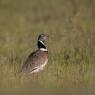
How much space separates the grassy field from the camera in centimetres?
1427

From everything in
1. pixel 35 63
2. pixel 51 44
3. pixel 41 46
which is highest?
pixel 41 46

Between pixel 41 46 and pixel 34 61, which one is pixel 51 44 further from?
pixel 34 61

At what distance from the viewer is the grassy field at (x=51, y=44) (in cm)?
1427

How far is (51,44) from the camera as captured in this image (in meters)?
18.1

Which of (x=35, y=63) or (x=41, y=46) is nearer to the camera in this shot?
(x=35, y=63)

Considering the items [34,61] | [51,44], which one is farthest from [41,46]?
[51,44]

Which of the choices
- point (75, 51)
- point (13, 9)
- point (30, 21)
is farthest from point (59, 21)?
point (75, 51)

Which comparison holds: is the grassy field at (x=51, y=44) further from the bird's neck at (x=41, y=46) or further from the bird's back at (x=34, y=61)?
the bird's neck at (x=41, y=46)

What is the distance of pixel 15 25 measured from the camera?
875 inches

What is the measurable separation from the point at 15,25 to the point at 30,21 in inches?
25.1

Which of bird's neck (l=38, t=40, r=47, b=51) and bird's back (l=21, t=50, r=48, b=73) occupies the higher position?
bird's neck (l=38, t=40, r=47, b=51)

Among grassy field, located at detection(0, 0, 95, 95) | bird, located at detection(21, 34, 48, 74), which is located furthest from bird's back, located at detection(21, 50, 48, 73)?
grassy field, located at detection(0, 0, 95, 95)

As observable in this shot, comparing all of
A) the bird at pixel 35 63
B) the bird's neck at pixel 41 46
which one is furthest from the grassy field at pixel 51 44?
the bird's neck at pixel 41 46

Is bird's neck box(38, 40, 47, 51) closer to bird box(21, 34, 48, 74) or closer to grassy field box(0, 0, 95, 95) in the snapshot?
bird box(21, 34, 48, 74)
